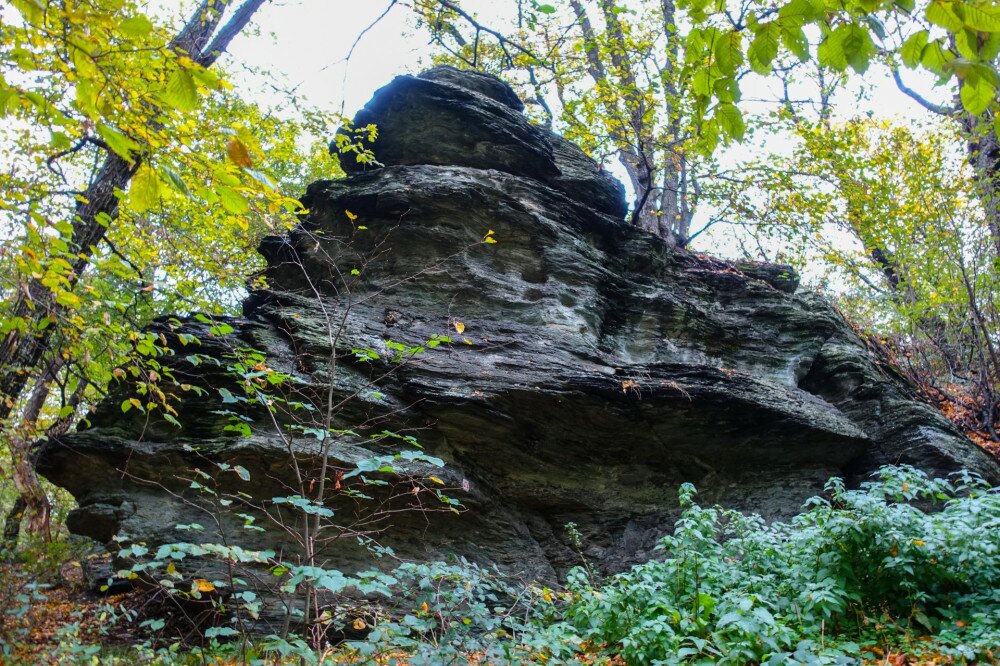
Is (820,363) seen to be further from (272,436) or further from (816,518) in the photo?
(272,436)

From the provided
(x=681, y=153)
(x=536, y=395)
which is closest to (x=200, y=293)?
(x=536, y=395)

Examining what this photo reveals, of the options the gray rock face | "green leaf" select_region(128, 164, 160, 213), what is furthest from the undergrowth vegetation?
"green leaf" select_region(128, 164, 160, 213)

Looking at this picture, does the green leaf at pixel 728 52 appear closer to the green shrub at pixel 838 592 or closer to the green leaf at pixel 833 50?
the green leaf at pixel 833 50

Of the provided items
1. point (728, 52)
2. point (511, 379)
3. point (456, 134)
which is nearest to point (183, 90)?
point (728, 52)

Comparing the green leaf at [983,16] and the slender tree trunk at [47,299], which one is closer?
the green leaf at [983,16]

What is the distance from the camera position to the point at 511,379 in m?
7.41

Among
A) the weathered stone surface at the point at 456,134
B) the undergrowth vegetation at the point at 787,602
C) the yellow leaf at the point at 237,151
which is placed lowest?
the undergrowth vegetation at the point at 787,602

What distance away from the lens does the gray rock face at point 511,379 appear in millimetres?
6711

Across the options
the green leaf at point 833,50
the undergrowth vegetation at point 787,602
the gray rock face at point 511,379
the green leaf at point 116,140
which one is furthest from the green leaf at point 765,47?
the gray rock face at point 511,379

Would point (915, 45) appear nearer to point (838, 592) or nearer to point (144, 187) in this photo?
point (144, 187)

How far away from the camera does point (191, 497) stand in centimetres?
656

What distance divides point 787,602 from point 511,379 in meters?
3.71

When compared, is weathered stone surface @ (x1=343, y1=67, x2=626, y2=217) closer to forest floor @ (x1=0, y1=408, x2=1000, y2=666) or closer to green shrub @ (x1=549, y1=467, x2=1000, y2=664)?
green shrub @ (x1=549, y1=467, x2=1000, y2=664)

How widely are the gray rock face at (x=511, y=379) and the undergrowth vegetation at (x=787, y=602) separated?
1810 mm
